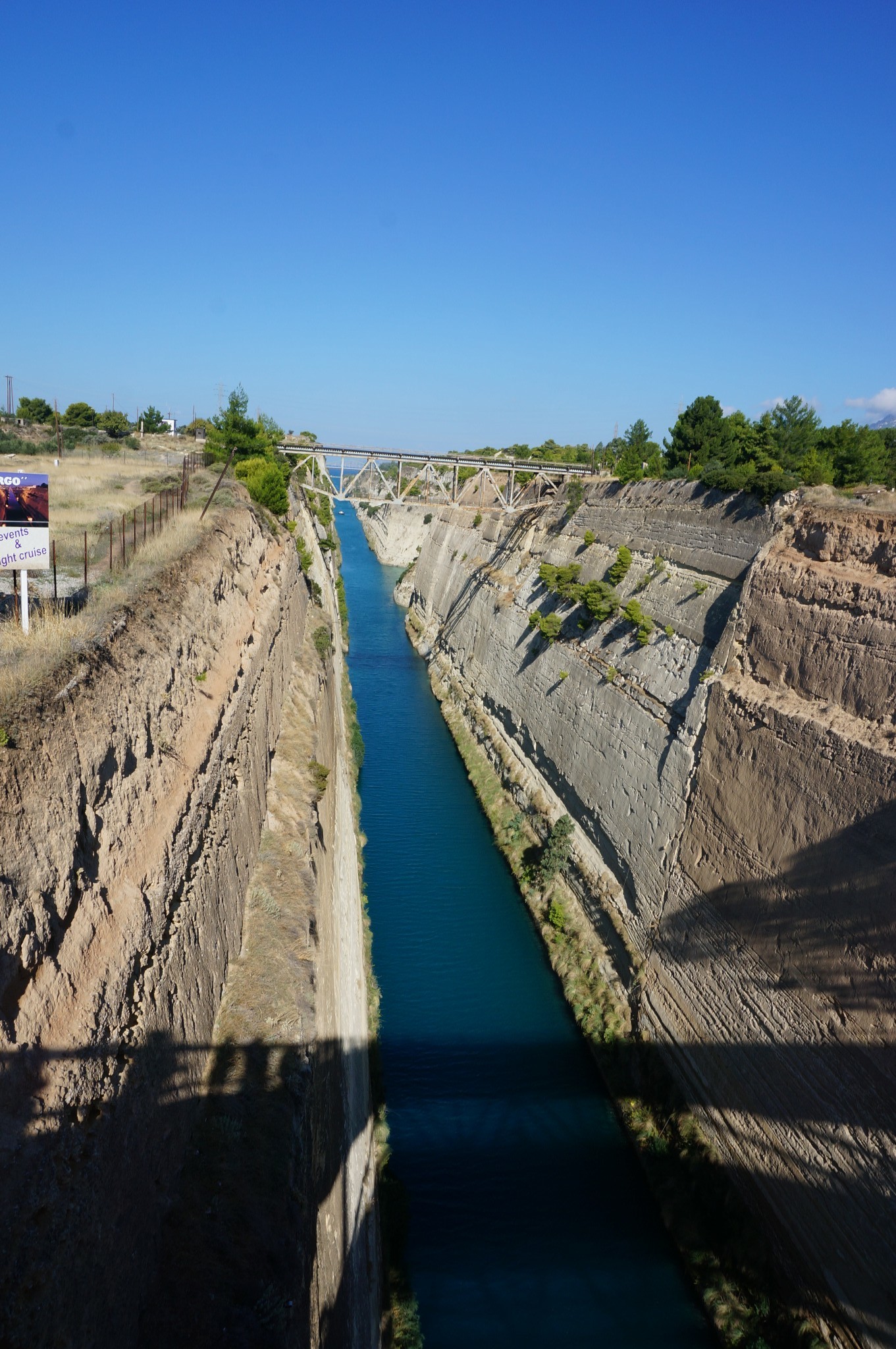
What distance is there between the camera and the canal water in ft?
30.9

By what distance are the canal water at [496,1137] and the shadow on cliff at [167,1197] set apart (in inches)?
98.2

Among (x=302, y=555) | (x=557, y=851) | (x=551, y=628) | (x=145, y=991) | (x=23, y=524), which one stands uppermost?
(x=23, y=524)

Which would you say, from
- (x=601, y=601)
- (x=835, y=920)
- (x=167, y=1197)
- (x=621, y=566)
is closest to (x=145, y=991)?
(x=167, y=1197)

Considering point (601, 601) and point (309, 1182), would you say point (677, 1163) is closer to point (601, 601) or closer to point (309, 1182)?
point (309, 1182)

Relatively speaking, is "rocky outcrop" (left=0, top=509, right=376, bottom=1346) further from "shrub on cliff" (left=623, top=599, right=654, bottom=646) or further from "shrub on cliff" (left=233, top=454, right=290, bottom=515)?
"shrub on cliff" (left=233, top=454, right=290, bottom=515)

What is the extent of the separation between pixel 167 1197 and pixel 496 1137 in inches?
259

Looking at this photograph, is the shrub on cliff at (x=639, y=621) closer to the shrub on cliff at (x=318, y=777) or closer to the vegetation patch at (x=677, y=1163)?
the vegetation patch at (x=677, y=1163)

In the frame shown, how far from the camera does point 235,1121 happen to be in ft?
23.6

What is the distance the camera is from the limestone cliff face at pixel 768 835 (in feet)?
29.3

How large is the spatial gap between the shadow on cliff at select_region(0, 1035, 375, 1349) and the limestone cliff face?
5455mm

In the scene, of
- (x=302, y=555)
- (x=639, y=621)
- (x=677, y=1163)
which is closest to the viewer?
(x=677, y=1163)

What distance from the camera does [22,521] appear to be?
7.84 m

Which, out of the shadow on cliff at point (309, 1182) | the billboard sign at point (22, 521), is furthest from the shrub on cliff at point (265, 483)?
the shadow on cliff at point (309, 1182)

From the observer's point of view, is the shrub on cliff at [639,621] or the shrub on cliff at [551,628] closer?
the shrub on cliff at [639,621]
